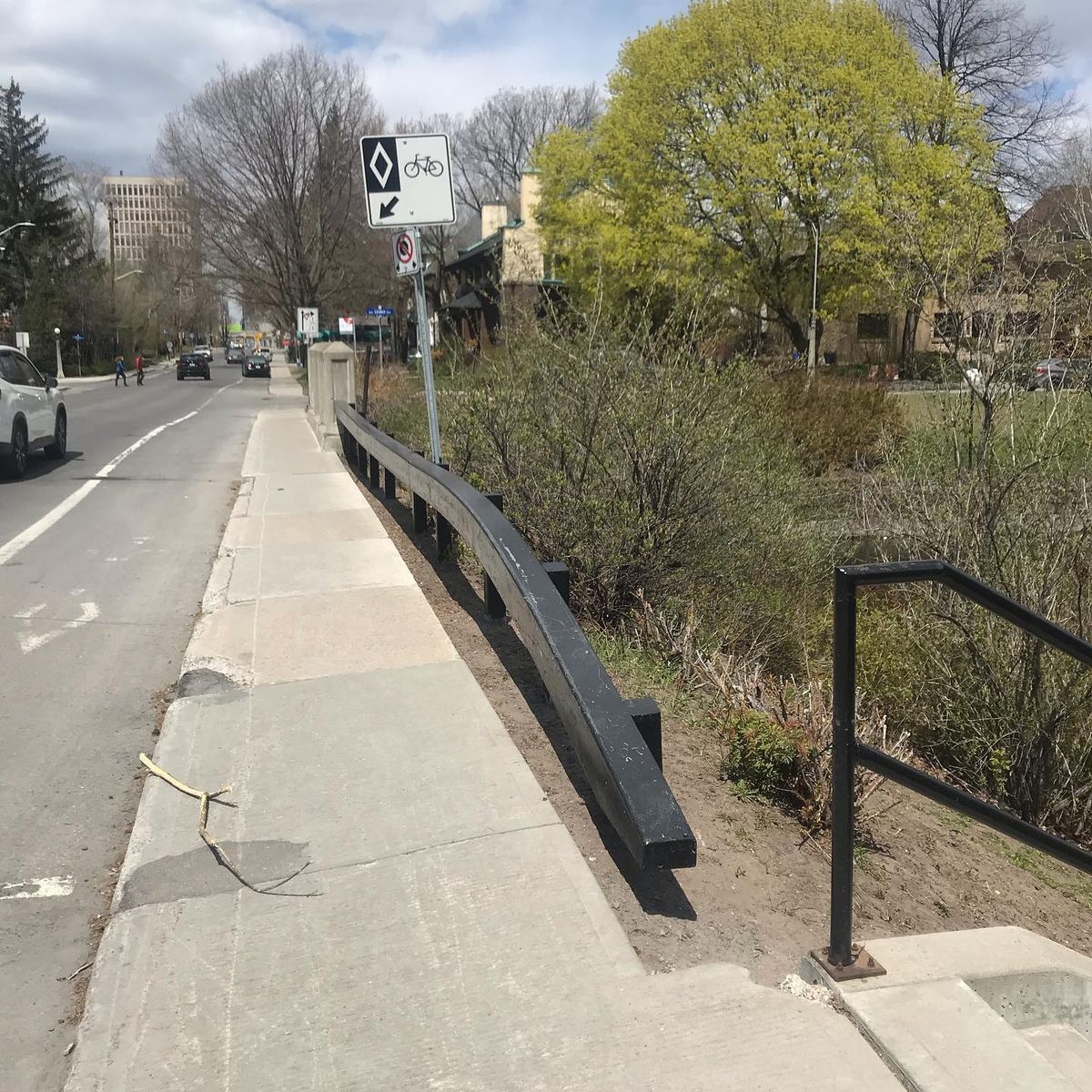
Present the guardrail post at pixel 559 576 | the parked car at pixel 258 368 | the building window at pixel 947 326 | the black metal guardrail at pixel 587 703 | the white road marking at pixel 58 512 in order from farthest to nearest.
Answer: the parked car at pixel 258 368 < the white road marking at pixel 58 512 < the building window at pixel 947 326 < the guardrail post at pixel 559 576 < the black metal guardrail at pixel 587 703

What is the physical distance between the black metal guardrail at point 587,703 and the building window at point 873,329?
51872 millimetres

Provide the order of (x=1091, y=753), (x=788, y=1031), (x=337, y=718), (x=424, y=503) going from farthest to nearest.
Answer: (x=424, y=503) → (x=1091, y=753) → (x=337, y=718) → (x=788, y=1031)

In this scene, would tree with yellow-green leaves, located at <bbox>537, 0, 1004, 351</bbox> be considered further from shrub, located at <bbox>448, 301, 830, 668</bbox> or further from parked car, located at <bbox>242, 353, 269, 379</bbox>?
parked car, located at <bbox>242, 353, 269, 379</bbox>

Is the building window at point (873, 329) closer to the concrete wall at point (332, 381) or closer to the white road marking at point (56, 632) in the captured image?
the concrete wall at point (332, 381)

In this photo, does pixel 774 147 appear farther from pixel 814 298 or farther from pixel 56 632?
pixel 56 632

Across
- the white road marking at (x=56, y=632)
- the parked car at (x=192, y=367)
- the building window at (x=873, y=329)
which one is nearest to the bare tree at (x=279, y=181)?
the parked car at (x=192, y=367)

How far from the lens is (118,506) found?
1165cm

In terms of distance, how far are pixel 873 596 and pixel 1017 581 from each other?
2446 mm

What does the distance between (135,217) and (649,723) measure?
18431cm

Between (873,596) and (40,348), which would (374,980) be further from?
(40,348)

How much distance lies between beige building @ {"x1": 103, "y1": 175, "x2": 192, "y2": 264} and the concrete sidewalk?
2436 inches

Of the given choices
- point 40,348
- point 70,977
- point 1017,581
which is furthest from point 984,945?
point 40,348

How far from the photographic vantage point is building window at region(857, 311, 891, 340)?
53.8 metres

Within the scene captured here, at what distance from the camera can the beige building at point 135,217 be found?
294ft
